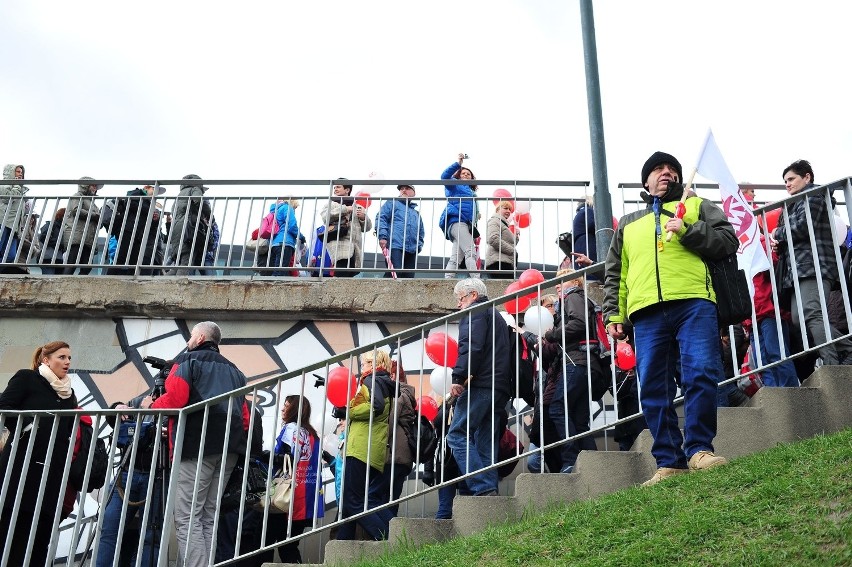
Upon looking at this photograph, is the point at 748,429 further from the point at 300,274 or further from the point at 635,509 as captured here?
the point at 300,274

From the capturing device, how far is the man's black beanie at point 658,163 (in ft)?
20.9

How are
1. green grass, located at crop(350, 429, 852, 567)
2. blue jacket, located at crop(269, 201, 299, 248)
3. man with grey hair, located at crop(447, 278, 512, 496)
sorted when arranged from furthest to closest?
blue jacket, located at crop(269, 201, 299, 248) < man with grey hair, located at crop(447, 278, 512, 496) < green grass, located at crop(350, 429, 852, 567)

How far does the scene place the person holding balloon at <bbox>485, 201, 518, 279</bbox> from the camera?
34.2 feet

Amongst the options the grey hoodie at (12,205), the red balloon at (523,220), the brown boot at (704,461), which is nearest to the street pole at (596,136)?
the red balloon at (523,220)

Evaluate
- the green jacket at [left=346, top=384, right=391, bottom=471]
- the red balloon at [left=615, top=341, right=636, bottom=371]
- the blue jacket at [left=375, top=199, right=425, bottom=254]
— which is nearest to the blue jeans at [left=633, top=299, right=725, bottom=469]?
the red balloon at [left=615, top=341, right=636, bottom=371]

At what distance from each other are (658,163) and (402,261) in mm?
4461

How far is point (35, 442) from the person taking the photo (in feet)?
22.6

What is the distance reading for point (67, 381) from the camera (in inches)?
291

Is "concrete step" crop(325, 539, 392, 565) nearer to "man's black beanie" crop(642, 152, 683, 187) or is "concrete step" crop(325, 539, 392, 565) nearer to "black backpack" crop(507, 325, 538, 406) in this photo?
"black backpack" crop(507, 325, 538, 406)

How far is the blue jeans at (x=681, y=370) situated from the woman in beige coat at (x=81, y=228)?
6.52 meters

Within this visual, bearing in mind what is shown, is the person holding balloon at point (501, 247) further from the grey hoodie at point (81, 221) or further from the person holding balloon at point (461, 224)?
the grey hoodie at point (81, 221)

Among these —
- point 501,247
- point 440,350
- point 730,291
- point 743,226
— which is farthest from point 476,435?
point 501,247

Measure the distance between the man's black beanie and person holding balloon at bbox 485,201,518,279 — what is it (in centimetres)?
392

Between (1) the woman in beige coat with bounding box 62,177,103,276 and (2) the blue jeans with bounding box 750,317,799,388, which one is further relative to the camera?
(1) the woman in beige coat with bounding box 62,177,103,276
